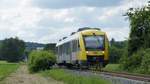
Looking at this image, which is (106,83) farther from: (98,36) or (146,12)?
(146,12)

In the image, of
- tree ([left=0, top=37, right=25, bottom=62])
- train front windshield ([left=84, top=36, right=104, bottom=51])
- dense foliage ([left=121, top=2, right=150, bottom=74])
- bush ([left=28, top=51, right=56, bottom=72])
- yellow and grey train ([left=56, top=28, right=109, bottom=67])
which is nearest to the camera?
yellow and grey train ([left=56, top=28, right=109, bottom=67])

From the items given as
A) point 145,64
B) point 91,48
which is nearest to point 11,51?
point 91,48

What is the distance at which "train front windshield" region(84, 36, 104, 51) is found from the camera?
38906 millimetres

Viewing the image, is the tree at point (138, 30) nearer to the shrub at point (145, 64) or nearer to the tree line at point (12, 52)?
the shrub at point (145, 64)

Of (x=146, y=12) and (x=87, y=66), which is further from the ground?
(x=146, y=12)

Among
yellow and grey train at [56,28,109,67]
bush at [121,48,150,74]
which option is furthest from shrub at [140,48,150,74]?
yellow and grey train at [56,28,109,67]

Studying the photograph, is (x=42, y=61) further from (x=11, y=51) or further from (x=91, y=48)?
(x=11, y=51)

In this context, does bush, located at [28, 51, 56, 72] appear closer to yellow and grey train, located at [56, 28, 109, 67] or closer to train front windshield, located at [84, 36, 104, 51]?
yellow and grey train, located at [56, 28, 109, 67]

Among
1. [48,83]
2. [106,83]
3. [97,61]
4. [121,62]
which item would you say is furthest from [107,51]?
[106,83]

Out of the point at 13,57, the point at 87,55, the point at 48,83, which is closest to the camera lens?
the point at 48,83

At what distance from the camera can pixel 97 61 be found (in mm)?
38781

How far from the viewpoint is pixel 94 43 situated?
39.2 m

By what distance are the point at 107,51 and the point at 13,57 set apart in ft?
478

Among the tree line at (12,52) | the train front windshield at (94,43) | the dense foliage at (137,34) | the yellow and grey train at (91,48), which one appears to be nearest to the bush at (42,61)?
the dense foliage at (137,34)
